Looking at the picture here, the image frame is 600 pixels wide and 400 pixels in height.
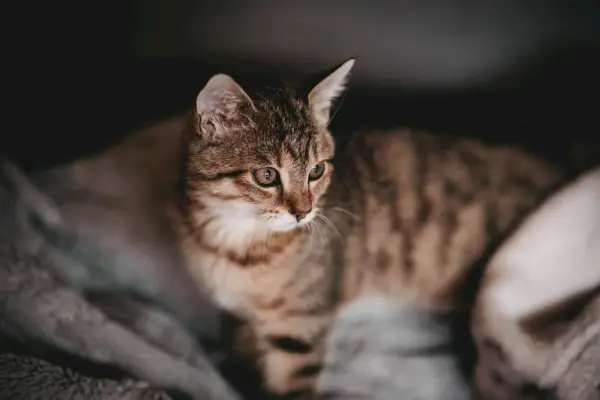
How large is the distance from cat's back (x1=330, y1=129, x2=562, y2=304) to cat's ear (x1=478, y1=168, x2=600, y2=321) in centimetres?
11

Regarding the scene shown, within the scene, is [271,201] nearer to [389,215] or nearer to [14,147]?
[389,215]

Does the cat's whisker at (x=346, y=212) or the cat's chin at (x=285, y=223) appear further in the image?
the cat's whisker at (x=346, y=212)

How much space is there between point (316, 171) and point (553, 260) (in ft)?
1.45

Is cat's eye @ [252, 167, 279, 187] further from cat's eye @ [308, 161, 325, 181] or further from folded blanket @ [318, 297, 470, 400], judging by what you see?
folded blanket @ [318, 297, 470, 400]

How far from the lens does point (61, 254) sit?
4.05 ft

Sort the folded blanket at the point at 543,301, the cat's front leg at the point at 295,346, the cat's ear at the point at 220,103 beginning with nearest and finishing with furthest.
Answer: the cat's ear at the point at 220,103 < the folded blanket at the point at 543,301 < the cat's front leg at the point at 295,346

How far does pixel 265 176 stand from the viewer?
1.02 meters

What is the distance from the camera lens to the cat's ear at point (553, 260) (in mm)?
1104

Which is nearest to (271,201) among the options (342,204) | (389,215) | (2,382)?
(342,204)

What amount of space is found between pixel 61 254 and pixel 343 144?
0.58 meters

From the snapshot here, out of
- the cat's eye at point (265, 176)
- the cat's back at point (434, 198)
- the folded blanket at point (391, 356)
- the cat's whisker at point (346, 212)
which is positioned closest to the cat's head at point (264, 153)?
the cat's eye at point (265, 176)

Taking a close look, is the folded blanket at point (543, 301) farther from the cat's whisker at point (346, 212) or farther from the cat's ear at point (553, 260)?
the cat's whisker at point (346, 212)

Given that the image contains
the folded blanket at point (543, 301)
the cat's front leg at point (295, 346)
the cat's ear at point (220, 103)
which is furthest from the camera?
the cat's front leg at point (295, 346)

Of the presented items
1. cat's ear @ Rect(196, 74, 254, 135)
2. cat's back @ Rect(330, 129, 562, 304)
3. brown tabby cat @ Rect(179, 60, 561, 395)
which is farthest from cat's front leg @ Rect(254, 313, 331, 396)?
cat's ear @ Rect(196, 74, 254, 135)
